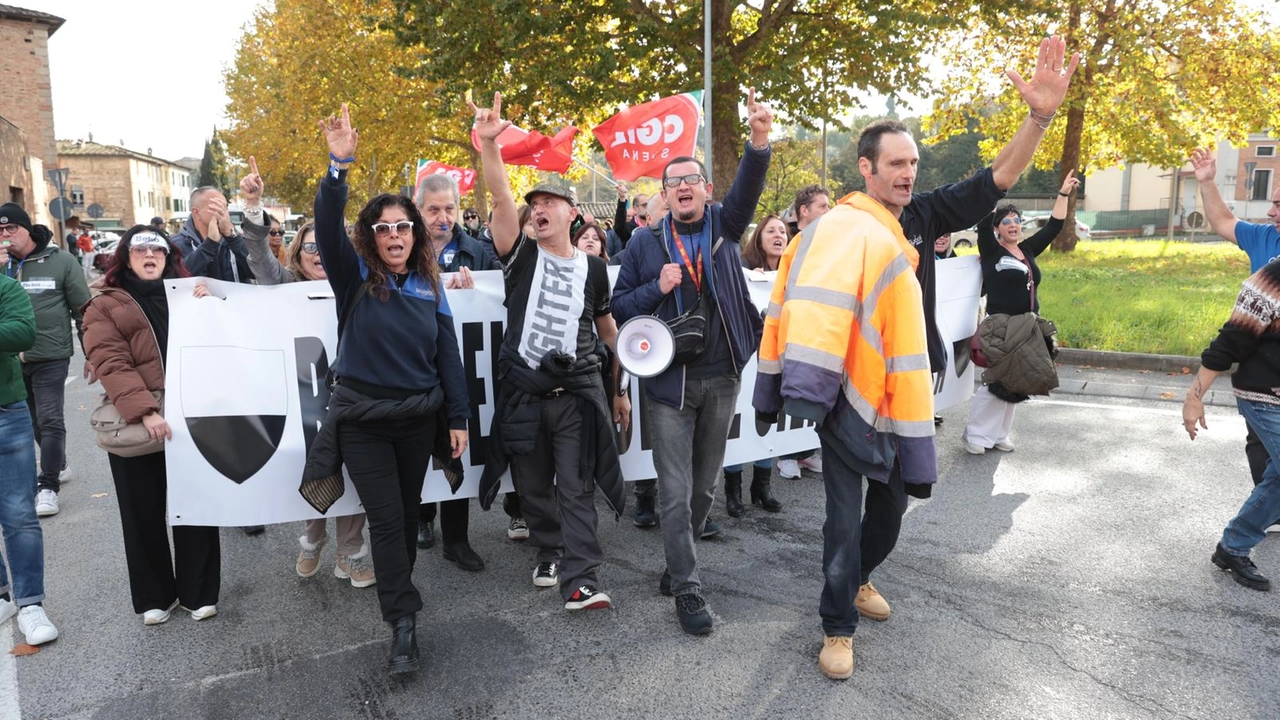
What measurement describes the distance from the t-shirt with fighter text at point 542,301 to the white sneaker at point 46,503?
3750 millimetres

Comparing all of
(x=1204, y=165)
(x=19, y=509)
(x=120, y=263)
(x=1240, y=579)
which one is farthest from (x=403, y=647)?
(x=1204, y=165)

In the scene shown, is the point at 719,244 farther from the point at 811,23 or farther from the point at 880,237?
the point at 811,23

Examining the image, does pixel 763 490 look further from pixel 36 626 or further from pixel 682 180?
pixel 36 626

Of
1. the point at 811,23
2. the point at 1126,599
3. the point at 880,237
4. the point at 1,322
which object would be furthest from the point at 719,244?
the point at 811,23

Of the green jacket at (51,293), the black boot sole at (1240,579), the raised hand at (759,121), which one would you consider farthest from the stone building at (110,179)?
the black boot sole at (1240,579)

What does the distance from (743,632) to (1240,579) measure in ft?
8.08

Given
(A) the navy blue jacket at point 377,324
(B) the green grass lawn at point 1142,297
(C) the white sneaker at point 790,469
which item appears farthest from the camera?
(B) the green grass lawn at point 1142,297

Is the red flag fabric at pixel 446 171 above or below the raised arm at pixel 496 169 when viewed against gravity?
above

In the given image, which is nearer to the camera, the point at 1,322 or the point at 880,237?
the point at 880,237

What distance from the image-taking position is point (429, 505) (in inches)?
202

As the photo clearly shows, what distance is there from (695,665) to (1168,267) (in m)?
20.1

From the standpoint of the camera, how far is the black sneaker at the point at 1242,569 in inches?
162

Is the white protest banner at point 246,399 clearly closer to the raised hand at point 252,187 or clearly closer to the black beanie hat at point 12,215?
the raised hand at point 252,187

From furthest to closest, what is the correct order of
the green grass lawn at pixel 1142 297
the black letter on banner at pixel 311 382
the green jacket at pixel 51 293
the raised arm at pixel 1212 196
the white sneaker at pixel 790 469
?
1. the green grass lawn at pixel 1142 297
2. the white sneaker at pixel 790 469
3. the green jacket at pixel 51 293
4. the raised arm at pixel 1212 196
5. the black letter on banner at pixel 311 382
